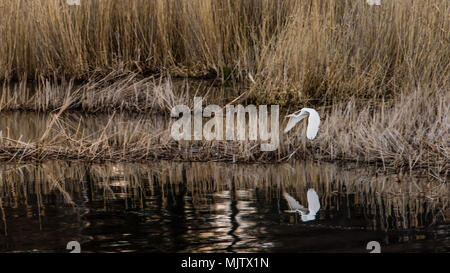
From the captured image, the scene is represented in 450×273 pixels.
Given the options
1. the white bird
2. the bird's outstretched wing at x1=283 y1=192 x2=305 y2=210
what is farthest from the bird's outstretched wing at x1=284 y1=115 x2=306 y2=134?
the bird's outstretched wing at x1=283 y1=192 x2=305 y2=210

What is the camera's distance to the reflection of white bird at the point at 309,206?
18.8 feet

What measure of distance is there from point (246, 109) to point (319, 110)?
0.88m

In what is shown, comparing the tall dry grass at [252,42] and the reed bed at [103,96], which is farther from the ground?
the tall dry grass at [252,42]

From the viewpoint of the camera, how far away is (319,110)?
10484mm

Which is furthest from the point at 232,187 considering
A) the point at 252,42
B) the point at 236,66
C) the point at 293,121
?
the point at 252,42

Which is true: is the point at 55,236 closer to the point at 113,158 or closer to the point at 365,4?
the point at 113,158

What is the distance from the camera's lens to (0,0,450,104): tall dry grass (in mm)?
10766

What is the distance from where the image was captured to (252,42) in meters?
12.1

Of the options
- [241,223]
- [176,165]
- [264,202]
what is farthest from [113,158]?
[241,223]

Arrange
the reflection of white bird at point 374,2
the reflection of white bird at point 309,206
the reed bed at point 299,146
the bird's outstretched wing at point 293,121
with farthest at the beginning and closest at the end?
the reflection of white bird at point 374,2 < the bird's outstretched wing at point 293,121 < the reed bed at point 299,146 < the reflection of white bird at point 309,206

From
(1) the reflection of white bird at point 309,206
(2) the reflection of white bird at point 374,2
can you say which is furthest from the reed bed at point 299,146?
(2) the reflection of white bird at point 374,2

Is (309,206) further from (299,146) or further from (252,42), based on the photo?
(252,42)

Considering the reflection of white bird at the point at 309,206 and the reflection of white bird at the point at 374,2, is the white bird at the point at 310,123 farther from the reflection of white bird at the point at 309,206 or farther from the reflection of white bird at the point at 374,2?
the reflection of white bird at the point at 374,2

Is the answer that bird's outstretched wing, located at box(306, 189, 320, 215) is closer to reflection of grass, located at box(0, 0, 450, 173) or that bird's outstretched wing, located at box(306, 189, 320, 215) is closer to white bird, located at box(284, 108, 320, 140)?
reflection of grass, located at box(0, 0, 450, 173)
